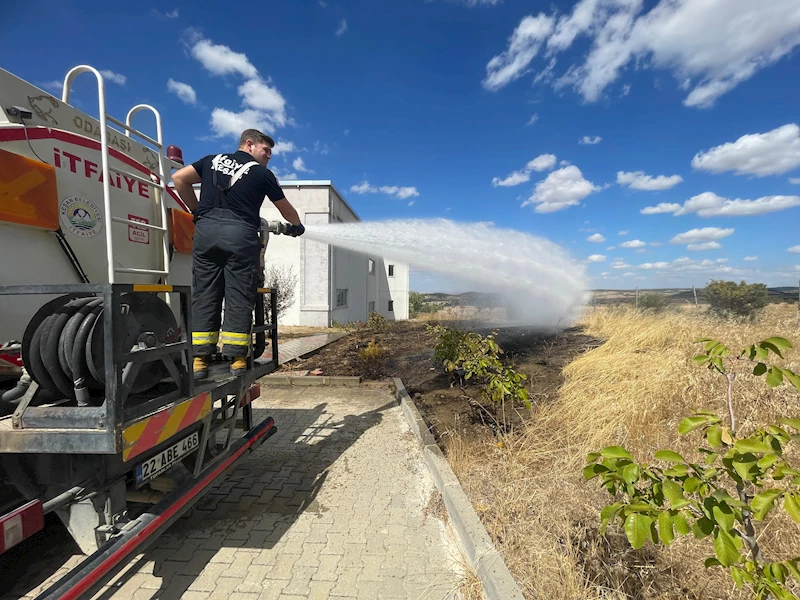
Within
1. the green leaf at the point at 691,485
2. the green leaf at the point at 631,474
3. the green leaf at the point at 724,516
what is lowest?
the green leaf at the point at 724,516

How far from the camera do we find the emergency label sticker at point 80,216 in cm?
276

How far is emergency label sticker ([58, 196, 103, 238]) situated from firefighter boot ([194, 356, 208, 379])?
114 centimetres

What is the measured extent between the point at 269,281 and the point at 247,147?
602 inches

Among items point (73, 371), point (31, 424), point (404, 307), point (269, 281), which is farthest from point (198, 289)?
point (404, 307)

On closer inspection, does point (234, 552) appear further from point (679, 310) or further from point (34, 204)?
point (679, 310)

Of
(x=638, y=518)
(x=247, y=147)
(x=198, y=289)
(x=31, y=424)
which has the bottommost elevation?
(x=638, y=518)

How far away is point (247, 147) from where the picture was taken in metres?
3.54

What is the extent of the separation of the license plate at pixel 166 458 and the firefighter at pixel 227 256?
45cm

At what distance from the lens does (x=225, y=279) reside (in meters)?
3.16

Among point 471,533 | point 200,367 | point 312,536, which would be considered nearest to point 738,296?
point 471,533

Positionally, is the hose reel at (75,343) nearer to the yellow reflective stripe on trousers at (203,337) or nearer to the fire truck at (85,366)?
the fire truck at (85,366)

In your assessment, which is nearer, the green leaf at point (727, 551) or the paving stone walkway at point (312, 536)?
the green leaf at point (727, 551)

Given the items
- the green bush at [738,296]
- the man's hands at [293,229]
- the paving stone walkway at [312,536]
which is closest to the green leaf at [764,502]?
the paving stone walkway at [312,536]

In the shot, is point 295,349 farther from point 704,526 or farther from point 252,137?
point 704,526
